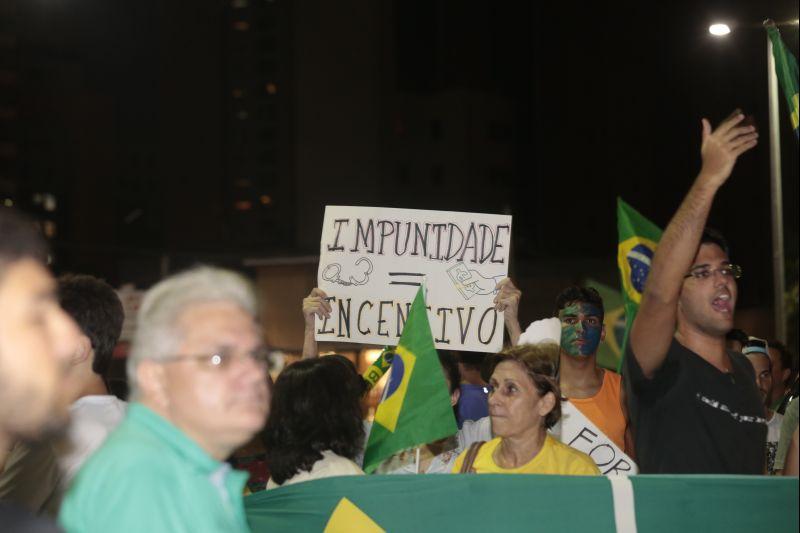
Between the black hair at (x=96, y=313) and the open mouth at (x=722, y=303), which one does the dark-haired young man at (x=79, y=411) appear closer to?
the black hair at (x=96, y=313)

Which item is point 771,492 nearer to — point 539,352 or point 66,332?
point 539,352

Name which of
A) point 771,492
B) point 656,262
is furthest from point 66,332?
point 771,492

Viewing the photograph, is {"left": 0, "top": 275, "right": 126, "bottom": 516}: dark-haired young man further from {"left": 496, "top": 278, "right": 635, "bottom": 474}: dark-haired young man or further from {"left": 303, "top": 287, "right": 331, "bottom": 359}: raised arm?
{"left": 496, "top": 278, "right": 635, "bottom": 474}: dark-haired young man

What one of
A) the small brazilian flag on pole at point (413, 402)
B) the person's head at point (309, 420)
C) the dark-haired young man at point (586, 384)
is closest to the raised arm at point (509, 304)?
the dark-haired young man at point (586, 384)

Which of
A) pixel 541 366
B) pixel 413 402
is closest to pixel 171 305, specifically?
pixel 413 402

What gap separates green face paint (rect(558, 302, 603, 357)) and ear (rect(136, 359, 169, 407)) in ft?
12.9

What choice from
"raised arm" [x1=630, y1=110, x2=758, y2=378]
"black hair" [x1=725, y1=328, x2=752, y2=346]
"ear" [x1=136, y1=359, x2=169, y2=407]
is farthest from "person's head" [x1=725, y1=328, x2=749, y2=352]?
"ear" [x1=136, y1=359, x2=169, y2=407]

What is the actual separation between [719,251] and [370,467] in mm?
1822

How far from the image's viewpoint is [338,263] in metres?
6.45

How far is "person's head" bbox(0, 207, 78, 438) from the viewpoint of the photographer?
2008 millimetres

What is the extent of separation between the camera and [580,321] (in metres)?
6.31

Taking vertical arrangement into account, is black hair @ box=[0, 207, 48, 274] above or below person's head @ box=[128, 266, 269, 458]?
above

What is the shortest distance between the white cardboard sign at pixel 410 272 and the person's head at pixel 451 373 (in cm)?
26

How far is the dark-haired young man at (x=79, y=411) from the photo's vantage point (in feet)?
12.6
